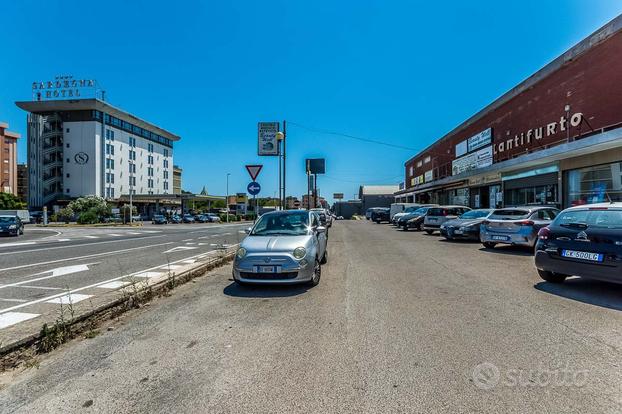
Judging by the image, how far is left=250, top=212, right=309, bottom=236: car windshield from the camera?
8070 mm

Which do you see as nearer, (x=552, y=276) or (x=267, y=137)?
(x=552, y=276)

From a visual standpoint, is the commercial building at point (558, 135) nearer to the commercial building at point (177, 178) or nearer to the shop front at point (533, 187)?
the shop front at point (533, 187)

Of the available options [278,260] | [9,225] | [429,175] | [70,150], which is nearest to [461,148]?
[429,175]

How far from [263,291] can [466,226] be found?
1213 cm

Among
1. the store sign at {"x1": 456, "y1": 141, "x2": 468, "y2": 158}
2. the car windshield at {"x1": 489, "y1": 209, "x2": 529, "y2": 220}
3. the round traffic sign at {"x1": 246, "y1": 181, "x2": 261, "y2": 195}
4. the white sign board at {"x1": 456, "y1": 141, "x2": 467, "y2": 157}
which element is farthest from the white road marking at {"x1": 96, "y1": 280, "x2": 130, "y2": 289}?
the white sign board at {"x1": 456, "y1": 141, "x2": 467, "y2": 157}

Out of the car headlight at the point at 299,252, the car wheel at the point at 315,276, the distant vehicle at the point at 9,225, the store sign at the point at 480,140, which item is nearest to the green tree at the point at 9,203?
the distant vehicle at the point at 9,225

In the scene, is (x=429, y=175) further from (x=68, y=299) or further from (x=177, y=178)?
(x=177, y=178)

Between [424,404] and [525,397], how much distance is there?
86 cm

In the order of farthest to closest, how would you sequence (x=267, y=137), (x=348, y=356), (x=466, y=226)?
(x=267, y=137)
(x=466, y=226)
(x=348, y=356)

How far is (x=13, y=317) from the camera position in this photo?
5402mm

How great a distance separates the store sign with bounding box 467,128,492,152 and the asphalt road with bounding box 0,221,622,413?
93.3 feet

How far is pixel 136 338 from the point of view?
456 centimetres

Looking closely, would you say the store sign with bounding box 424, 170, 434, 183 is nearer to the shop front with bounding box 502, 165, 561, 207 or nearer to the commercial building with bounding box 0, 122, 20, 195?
the shop front with bounding box 502, 165, 561, 207

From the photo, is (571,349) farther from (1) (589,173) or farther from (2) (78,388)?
(1) (589,173)
